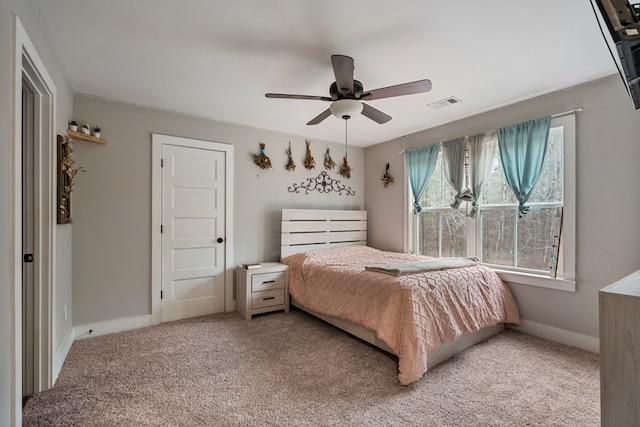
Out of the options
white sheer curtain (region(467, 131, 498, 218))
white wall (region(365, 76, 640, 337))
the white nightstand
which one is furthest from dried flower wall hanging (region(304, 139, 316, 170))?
white wall (region(365, 76, 640, 337))

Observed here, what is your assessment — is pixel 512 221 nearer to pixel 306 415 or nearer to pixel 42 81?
pixel 306 415

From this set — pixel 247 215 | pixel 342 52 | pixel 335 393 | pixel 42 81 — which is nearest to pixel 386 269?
pixel 335 393

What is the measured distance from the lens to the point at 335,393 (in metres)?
1.97

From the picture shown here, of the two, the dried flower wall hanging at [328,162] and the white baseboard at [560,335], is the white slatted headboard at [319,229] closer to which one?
the dried flower wall hanging at [328,162]

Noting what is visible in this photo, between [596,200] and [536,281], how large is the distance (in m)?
0.89

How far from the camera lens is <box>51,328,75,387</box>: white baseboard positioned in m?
2.12

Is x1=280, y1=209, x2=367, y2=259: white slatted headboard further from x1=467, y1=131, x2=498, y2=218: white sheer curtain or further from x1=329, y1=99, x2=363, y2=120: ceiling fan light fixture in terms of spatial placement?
x1=329, y1=99, x2=363, y2=120: ceiling fan light fixture

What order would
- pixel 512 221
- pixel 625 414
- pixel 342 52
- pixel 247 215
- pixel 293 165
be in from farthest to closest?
pixel 293 165 → pixel 247 215 → pixel 512 221 → pixel 342 52 → pixel 625 414

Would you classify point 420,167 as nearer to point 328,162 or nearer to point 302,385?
point 328,162

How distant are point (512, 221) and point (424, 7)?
2427mm

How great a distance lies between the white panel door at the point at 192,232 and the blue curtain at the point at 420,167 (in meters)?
2.53

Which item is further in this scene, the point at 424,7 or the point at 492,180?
the point at 492,180
